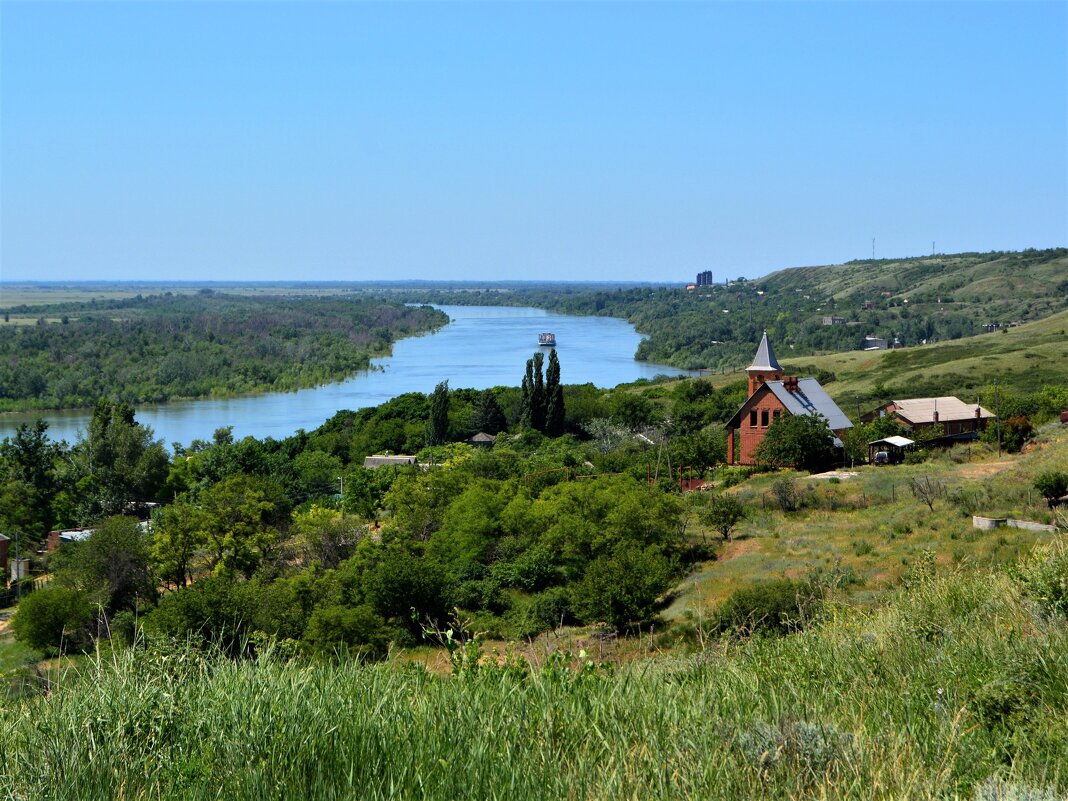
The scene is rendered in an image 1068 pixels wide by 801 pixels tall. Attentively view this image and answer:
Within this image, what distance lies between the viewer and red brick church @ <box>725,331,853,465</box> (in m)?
30.9

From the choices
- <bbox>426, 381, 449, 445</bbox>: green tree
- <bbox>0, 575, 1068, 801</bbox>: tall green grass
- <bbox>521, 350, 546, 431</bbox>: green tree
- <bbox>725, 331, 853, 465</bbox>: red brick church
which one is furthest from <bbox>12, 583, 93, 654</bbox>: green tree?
<bbox>521, 350, 546, 431</bbox>: green tree

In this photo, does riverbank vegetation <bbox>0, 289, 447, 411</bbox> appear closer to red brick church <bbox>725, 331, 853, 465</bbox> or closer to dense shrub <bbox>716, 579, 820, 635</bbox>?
red brick church <bbox>725, 331, 853, 465</bbox>

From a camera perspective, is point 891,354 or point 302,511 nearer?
point 302,511

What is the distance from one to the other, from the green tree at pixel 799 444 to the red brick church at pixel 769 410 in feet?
3.42

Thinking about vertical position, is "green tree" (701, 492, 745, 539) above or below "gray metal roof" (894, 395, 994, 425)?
below

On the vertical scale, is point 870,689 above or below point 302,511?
above

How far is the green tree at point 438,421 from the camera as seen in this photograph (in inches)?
1806

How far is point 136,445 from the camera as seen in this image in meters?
35.7

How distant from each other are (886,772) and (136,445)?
117 ft

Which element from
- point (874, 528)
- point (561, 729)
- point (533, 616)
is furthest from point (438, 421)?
point (561, 729)

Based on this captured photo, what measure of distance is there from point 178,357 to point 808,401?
65.0 meters

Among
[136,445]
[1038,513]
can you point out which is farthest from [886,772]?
[136,445]

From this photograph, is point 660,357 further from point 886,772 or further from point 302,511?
point 886,772

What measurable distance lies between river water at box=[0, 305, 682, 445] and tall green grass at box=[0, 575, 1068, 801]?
4688cm
